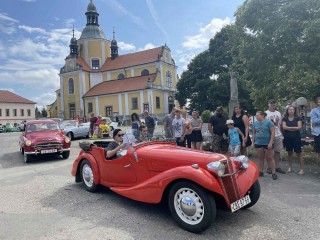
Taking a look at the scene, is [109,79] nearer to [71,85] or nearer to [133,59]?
[133,59]

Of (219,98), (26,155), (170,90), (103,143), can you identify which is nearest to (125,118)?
(170,90)

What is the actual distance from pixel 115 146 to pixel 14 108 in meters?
67.3

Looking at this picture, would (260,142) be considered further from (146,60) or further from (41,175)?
(146,60)

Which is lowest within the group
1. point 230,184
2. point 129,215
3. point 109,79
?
point 129,215

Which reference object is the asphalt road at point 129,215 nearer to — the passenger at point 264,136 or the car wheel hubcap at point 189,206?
the car wheel hubcap at point 189,206

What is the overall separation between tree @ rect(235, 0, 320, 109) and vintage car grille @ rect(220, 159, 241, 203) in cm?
590

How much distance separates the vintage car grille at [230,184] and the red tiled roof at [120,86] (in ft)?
148

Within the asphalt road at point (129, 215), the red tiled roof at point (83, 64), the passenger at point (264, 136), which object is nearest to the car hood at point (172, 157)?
the asphalt road at point (129, 215)

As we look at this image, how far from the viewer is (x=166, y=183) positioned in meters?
4.21

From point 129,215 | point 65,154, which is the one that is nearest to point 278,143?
point 129,215

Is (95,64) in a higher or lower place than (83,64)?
higher

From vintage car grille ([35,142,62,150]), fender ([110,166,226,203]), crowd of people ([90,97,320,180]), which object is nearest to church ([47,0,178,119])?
vintage car grille ([35,142,62,150])

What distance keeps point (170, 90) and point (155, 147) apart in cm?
4850

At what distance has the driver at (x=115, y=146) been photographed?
18.0 feet
